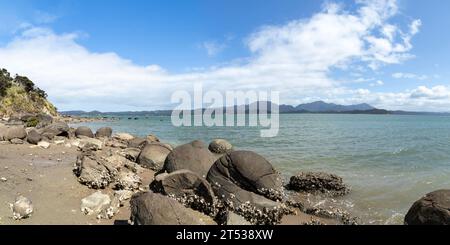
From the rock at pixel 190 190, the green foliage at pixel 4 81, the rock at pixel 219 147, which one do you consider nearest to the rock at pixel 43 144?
the rock at pixel 219 147

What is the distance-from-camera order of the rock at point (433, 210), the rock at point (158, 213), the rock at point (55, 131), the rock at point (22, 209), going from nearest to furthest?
the rock at point (158, 213), the rock at point (433, 210), the rock at point (22, 209), the rock at point (55, 131)

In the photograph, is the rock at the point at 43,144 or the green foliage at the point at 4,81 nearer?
the rock at the point at 43,144

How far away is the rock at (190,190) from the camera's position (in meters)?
10.6

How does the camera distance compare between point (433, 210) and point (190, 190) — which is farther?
point (190, 190)

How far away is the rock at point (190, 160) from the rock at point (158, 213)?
569cm

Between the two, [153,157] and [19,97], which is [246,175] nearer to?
[153,157]

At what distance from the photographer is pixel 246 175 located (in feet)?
38.3

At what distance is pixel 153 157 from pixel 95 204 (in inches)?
281

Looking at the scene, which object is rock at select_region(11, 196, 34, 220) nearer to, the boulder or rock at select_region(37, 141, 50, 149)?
the boulder

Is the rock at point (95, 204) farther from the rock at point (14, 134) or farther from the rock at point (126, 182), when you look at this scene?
the rock at point (14, 134)

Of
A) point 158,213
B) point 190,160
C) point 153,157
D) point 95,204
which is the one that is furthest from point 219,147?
point 158,213

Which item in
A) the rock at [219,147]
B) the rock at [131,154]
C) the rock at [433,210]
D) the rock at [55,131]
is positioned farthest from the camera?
the rock at [55,131]

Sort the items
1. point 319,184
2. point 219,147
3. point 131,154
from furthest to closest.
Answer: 1. point 219,147
2. point 131,154
3. point 319,184
